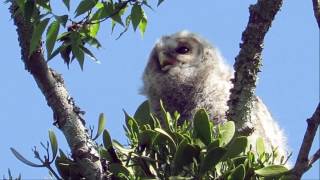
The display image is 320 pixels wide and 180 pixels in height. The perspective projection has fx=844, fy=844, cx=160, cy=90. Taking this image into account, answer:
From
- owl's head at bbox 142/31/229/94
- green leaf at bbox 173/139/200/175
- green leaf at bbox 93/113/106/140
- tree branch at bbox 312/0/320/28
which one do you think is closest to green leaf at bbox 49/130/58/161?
green leaf at bbox 93/113/106/140

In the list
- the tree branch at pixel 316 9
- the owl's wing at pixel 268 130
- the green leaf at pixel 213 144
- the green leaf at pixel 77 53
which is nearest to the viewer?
the tree branch at pixel 316 9

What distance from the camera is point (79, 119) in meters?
3.83

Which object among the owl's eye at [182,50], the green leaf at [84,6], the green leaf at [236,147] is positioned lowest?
the green leaf at [236,147]

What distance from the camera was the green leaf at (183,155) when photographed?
3.49 metres

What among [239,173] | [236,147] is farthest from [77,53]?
[239,173]

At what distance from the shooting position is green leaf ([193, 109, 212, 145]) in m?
3.54

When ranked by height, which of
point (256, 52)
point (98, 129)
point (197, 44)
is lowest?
point (98, 129)

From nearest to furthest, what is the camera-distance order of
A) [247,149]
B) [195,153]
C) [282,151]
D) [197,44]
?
[195,153], [247,149], [282,151], [197,44]

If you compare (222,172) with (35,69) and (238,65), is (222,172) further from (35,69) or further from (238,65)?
(35,69)

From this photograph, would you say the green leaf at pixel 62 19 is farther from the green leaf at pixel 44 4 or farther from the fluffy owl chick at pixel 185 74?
the fluffy owl chick at pixel 185 74

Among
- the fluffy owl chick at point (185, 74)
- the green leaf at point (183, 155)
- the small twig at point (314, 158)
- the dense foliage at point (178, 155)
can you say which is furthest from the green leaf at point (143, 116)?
the fluffy owl chick at point (185, 74)

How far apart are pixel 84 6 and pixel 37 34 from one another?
282mm

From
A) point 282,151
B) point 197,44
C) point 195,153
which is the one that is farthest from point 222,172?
point 197,44

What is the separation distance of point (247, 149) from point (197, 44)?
361 cm
